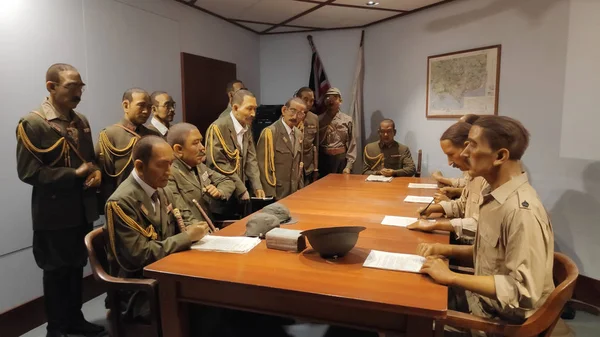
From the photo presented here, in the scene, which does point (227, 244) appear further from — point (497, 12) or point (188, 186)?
point (497, 12)

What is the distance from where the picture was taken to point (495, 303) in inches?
57.3

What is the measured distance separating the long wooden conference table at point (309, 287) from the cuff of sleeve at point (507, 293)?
0.55 feet

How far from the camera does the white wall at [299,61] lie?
561 cm

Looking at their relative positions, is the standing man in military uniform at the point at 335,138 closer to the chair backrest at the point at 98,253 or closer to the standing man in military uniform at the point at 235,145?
the standing man in military uniform at the point at 235,145

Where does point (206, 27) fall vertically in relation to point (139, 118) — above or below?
above

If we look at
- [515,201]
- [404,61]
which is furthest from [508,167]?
[404,61]

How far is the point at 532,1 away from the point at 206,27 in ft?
10.7

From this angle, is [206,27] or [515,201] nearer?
[515,201]

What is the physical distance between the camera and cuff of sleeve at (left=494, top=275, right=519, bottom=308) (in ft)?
4.18

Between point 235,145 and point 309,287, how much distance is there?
6.61 feet

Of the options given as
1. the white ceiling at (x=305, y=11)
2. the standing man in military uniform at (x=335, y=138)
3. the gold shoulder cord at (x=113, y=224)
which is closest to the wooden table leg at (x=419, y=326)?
the gold shoulder cord at (x=113, y=224)

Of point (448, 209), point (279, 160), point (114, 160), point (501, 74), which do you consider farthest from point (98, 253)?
point (501, 74)

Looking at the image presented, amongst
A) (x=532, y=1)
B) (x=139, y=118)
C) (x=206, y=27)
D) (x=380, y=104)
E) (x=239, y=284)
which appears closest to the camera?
(x=239, y=284)

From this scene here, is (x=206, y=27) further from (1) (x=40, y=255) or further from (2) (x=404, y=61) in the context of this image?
(1) (x=40, y=255)
